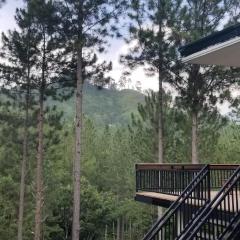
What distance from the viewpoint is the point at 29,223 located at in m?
29.1

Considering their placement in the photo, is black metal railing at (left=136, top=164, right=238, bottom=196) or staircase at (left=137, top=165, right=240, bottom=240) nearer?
staircase at (left=137, top=165, right=240, bottom=240)

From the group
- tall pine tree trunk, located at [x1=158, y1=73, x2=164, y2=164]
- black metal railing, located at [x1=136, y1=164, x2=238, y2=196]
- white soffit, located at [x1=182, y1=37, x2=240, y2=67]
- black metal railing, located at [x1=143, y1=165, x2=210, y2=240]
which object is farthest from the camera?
tall pine tree trunk, located at [x1=158, y1=73, x2=164, y2=164]

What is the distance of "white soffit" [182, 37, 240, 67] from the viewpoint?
7102 millimetres

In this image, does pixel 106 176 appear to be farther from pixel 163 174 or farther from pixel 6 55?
pixel 163 174

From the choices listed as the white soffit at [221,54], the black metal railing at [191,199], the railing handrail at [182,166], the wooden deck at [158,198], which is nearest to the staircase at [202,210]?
the black metal railing at [191,199]

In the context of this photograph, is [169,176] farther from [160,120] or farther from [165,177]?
[160,120]

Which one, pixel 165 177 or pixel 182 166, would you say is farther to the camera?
pixel 165 177

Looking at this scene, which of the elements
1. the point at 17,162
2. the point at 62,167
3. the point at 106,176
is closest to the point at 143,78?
the point at 17,162

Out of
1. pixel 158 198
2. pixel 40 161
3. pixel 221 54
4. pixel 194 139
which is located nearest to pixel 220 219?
pixel 221 54

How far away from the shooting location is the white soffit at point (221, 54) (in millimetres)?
7102

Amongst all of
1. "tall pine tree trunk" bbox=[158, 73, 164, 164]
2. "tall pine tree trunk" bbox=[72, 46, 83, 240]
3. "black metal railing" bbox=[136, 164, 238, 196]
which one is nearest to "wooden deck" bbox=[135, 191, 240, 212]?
"black metal railing" bbox=[136, 164, 238, 196]

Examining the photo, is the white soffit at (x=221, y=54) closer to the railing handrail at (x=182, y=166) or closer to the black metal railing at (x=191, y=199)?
the black metal railing at (x=191, y=199)

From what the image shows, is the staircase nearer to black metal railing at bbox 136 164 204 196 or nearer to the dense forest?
black metal railing at bbox 136 164 204 196

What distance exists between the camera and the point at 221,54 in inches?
307
